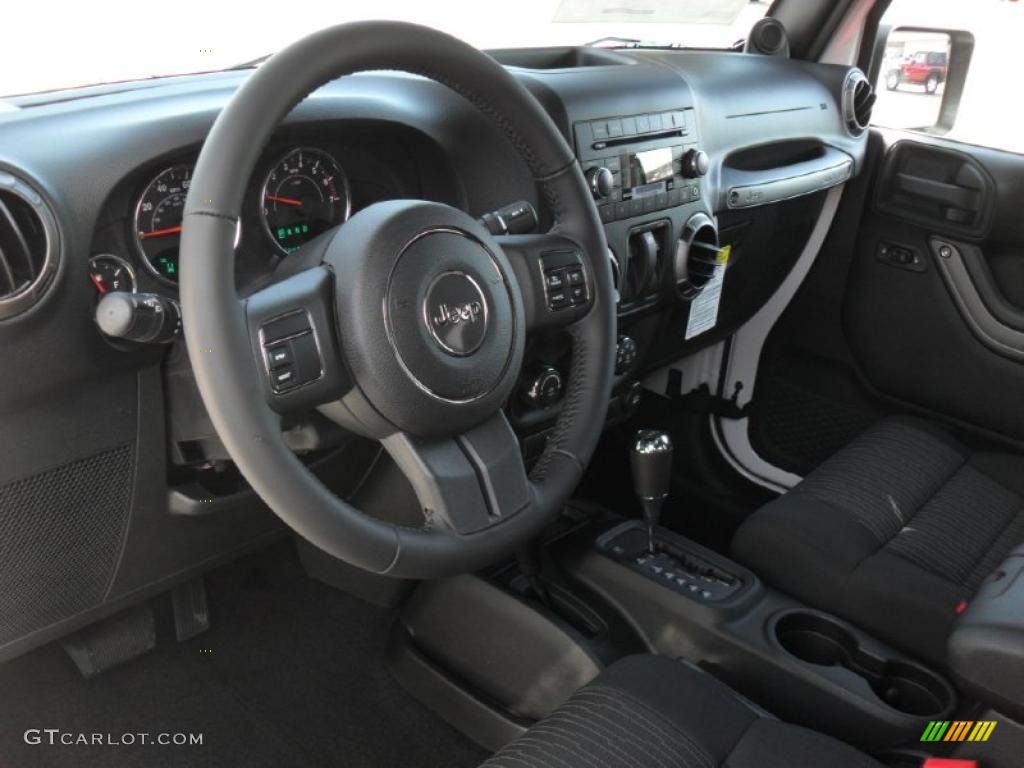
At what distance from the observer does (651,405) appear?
2523mm

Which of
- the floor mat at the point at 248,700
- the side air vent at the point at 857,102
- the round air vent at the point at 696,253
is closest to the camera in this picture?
the floor mat at the point at 248,700

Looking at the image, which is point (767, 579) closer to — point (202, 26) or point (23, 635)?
point (23, 635)

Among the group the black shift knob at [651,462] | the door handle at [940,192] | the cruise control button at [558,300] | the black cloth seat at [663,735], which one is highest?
the cruise control button at [558,300]

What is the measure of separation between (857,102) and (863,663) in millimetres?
1321

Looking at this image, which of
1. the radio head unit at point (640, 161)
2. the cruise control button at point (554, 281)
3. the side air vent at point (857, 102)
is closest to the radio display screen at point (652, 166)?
the radio head unit at point (640, 161)

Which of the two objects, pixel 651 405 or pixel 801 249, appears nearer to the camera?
pixel 801 249

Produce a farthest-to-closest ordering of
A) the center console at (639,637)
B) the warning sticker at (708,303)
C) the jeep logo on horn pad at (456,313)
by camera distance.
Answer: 1. the warning sticker at (708,303)
2. the center console at (639,637)
3. the jeep logo on horn pad at (456,313)

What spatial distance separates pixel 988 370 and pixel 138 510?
168cm

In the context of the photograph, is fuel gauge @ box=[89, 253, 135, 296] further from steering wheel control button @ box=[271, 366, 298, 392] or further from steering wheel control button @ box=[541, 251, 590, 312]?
steering wheel control button @ box=[541, 251, 590, 312]

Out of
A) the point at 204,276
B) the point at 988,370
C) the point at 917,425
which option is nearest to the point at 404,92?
the point at 204,276

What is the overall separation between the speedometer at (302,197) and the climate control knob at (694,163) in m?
0.70

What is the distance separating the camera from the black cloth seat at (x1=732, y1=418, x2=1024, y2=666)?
5.05ft

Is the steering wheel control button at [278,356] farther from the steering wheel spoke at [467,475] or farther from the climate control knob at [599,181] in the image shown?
the climate control knob at [599,181]

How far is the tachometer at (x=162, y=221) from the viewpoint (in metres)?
1.20
